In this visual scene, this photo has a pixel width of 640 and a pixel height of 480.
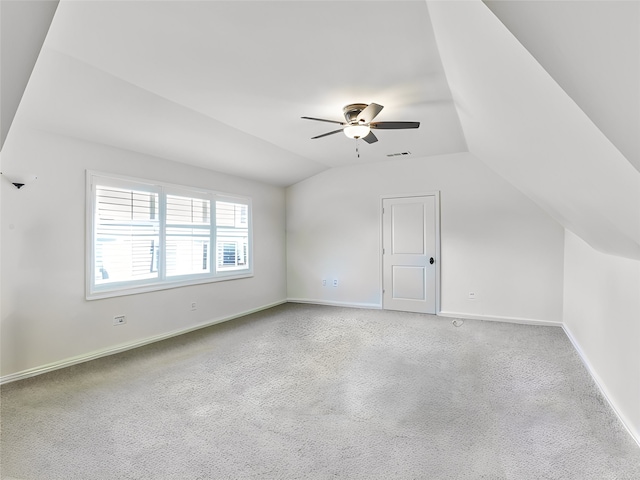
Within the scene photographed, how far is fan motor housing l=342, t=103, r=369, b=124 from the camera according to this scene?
3205 millimetres

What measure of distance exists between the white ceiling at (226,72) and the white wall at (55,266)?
0.77 ft

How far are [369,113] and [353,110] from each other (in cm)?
33

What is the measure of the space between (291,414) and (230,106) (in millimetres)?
2830

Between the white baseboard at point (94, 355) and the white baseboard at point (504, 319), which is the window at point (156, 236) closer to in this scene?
the white baseboard at point (94, 355)

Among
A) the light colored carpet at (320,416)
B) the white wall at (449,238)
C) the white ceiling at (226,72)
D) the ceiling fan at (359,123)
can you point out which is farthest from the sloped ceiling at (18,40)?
the white wall at (449,238)

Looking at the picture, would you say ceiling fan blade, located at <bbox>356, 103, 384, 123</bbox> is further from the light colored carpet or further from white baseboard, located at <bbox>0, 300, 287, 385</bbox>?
white baseboard, located at <bbox>0, 300, 287, 385</bbox>

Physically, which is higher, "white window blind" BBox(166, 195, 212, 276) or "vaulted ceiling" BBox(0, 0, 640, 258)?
"vaulted ceiling" BBox(0, 0, 640, 258)

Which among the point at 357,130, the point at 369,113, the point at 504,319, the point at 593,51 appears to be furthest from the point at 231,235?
the point at 593,51

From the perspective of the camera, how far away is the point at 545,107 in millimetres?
1521

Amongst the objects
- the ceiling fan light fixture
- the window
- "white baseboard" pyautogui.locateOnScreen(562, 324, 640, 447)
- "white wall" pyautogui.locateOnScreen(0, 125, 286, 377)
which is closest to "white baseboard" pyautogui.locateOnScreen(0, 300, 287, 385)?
"white wall" pyautogui.locateOnScreen(0, 125, 286, 377)

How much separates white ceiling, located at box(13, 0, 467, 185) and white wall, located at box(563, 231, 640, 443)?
202 cm

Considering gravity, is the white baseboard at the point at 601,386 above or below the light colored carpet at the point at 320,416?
above

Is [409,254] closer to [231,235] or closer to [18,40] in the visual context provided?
[231,235]

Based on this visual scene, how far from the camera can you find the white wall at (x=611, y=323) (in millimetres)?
2162
